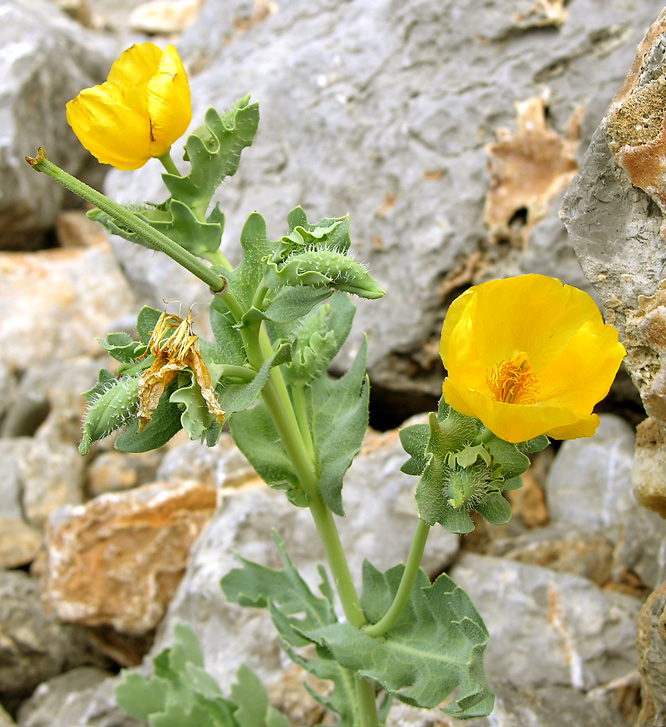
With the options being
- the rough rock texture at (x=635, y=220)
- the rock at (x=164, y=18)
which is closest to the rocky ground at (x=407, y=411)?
the rough rock texture at (x=635, y=220)

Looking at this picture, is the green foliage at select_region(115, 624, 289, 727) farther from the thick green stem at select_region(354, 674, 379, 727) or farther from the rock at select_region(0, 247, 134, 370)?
the rock at select_region(0, 247, 134, 370)

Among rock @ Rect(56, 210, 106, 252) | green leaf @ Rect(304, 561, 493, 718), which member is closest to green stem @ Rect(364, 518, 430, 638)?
green leaf @ Rect(304, 561, 493, 718)

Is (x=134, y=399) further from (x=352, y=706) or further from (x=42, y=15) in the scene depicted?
(x=42, y=15)

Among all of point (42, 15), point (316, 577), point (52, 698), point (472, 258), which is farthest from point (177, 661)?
point (42, 15)

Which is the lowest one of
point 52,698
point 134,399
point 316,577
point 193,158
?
point 52,698

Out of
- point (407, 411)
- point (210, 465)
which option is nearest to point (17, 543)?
point (210, 465)

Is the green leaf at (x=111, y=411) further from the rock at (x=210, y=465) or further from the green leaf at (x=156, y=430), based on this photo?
the rock at (x=210, y=465)
